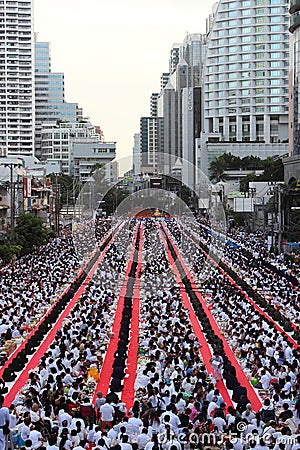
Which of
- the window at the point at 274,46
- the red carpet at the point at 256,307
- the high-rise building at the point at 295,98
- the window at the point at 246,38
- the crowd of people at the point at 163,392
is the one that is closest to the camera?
the crowd of people at the point at 163,392

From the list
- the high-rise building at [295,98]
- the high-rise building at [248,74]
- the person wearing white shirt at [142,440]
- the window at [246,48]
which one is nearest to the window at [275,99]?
the high-rise building at [248,74]

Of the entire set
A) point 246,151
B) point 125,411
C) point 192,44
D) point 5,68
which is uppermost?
point 192,44

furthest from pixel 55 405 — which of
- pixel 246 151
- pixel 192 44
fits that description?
pixel 192 44

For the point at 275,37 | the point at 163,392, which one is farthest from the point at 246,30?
the point at 163,392

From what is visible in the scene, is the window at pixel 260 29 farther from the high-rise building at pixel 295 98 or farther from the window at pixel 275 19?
the high-rise building at pixel 295 98

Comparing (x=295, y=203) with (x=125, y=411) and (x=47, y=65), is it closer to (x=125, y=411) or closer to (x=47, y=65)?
(x=125, y=411)
